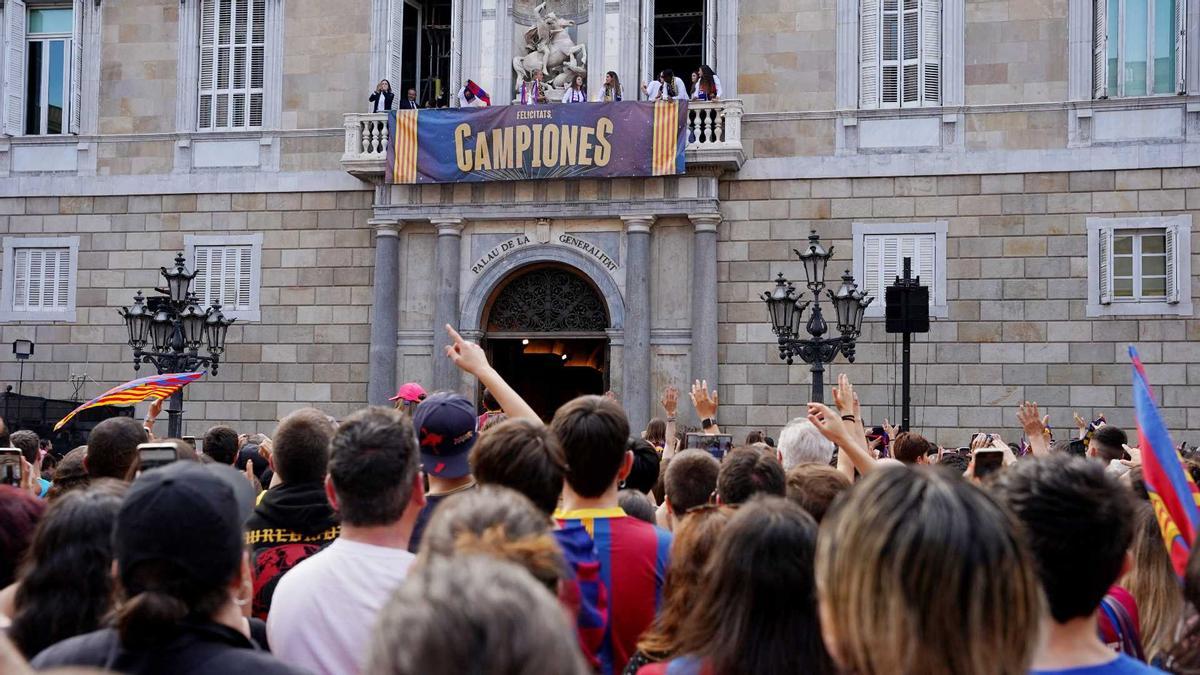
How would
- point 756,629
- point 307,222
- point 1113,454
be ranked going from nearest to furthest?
point 756,629 → point 1113,454 → point 307,222

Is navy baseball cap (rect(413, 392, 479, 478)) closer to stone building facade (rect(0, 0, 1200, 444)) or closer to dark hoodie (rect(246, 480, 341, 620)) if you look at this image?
dark hoodie (rect(246, 480, 341, 620))

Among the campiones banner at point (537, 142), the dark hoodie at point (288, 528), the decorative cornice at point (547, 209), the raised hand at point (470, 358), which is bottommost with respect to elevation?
the dark hoodie at point (288, 528)

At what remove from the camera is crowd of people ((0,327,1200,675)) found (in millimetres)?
2340

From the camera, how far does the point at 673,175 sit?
19.8 meters

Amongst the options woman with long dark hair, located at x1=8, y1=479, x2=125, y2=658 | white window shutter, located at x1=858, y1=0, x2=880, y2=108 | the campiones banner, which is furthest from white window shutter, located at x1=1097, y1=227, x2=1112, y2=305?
woman with long dark hair, located at x1=8, y1=479, x2=125, y2=658

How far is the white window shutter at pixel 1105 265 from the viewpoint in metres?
18.7

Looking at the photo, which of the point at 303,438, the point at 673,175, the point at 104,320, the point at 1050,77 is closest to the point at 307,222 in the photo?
the point at 104,320

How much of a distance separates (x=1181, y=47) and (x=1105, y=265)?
3527 mm

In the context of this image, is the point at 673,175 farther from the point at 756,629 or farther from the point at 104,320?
the point at 756,629

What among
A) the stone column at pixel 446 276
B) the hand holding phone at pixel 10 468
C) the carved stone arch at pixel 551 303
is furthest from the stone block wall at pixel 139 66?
the hand holding phone at pixel 10 468

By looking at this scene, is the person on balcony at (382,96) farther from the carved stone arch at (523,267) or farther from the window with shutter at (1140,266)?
the window with shutter at (1140,266)

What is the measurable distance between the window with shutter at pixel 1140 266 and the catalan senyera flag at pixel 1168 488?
15.5 meters

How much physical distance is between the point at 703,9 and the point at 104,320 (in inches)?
489

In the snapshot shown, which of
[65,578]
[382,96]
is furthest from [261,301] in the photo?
[65,578]
